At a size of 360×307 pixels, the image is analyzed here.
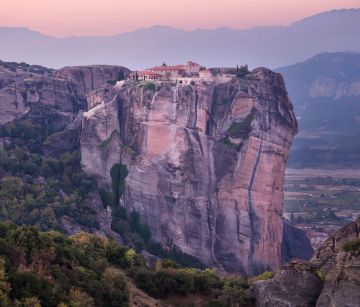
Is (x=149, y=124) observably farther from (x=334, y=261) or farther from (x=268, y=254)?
(x=334, y=261)

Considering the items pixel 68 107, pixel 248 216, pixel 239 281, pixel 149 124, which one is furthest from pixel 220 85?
pixel 239 281

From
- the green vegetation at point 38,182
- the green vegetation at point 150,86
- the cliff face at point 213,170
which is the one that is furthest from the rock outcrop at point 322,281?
the green vegetation at point 150,86

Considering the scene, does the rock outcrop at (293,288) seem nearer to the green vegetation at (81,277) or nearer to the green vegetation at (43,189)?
the green vegetation at (81,277)

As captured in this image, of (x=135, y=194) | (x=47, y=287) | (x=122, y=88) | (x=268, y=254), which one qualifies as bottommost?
(x=268, y=254)

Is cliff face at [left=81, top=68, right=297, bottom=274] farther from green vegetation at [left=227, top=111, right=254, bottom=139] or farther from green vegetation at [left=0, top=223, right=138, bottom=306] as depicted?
green vegetation at [left=0, top=223, right=138, bottom=306]

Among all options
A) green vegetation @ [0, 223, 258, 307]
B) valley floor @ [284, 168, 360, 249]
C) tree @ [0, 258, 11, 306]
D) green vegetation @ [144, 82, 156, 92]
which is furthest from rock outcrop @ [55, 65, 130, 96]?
tree @ [0, 258, 11, 306]

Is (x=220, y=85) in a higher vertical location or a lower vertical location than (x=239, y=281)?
higher
